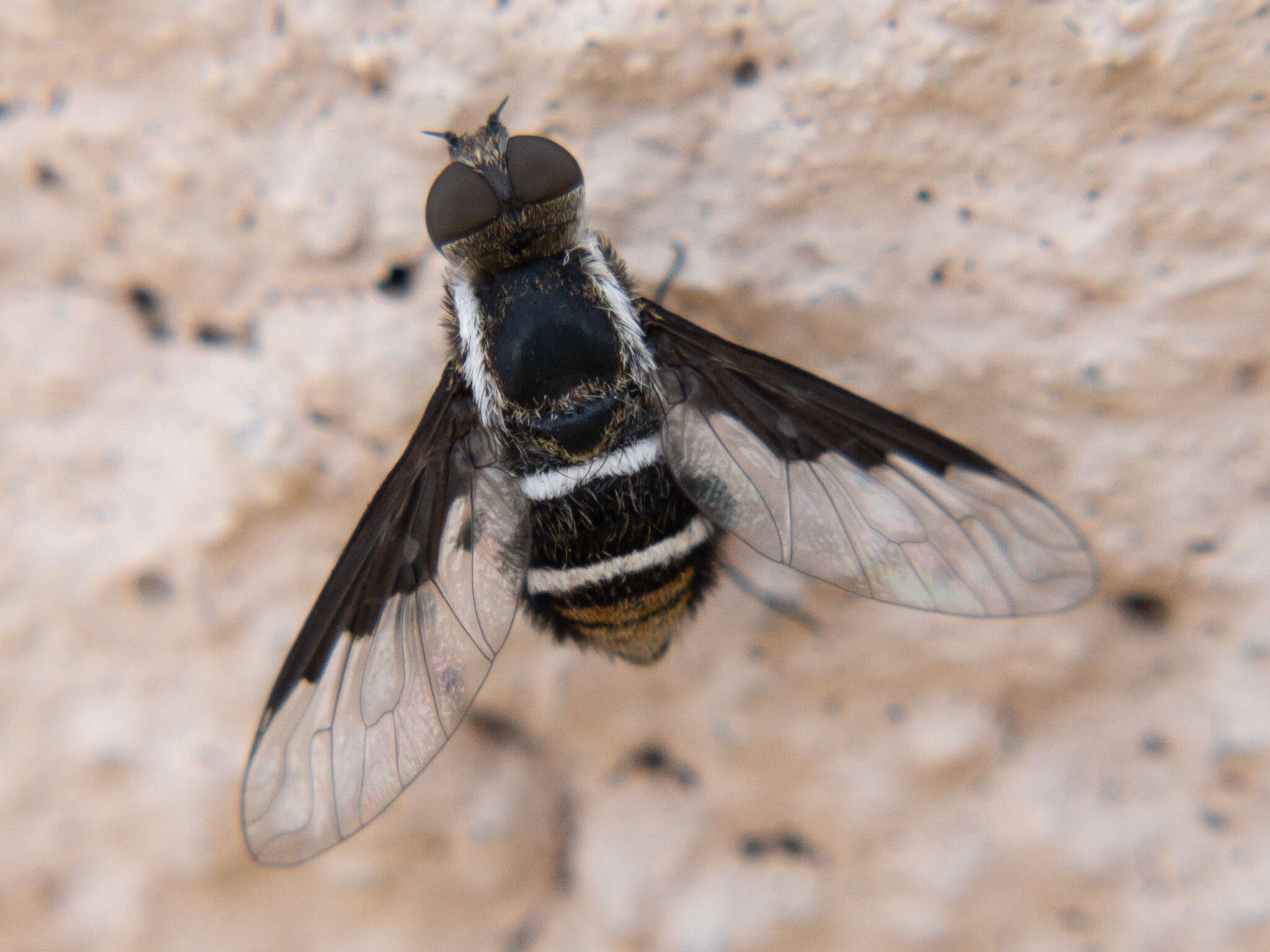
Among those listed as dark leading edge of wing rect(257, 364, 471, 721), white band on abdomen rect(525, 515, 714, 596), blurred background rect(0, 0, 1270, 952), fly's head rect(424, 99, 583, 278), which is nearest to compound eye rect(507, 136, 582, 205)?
fly's head rect(424, 99, 583, 278)

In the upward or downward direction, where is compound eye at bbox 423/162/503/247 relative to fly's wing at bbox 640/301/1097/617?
upward

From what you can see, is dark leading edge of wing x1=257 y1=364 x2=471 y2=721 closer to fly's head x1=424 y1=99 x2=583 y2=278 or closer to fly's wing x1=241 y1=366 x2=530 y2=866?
fly's wing x1=241 y1=366 x2=530 y2=866

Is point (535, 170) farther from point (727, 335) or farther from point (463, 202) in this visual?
point (727, 335)

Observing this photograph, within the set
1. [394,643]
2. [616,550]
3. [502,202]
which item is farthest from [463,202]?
[394,643]

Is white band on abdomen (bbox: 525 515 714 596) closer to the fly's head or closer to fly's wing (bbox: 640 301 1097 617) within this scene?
fly's wing (bbox: 640 301 1097 617)

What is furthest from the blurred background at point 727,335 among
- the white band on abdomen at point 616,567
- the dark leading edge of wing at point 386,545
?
the white band on abdomen at point 616,567

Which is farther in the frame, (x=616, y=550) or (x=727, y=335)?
(x=727, y=335)
